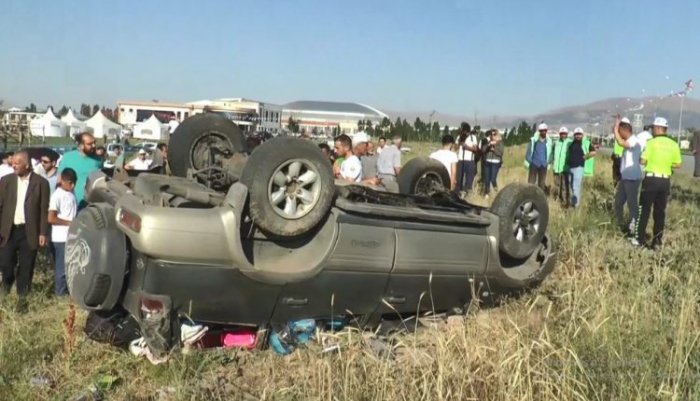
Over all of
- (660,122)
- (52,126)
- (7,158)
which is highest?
(660,122)

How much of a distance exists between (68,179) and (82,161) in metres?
0.90

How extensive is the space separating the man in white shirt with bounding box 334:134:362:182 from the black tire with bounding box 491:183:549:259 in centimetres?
357

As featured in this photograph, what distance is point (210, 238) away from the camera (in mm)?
4121

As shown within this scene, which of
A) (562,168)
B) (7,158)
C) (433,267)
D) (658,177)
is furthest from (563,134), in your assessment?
(7,158)

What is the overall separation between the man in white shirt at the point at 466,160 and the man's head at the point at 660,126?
5150 mm

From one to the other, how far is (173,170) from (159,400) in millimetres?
2562

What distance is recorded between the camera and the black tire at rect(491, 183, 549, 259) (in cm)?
531

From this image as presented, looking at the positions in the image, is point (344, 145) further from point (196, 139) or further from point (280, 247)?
point (280, 247)

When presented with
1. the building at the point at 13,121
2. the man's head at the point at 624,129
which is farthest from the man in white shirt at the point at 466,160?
the building at the point at 13,121

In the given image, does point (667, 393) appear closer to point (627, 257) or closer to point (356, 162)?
point (627, 257)

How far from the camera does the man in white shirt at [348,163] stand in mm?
8938

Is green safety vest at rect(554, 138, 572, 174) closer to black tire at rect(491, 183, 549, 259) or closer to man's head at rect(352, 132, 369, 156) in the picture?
man's head at rect(352, 132, 369, 156)

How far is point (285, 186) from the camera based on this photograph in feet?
14.6

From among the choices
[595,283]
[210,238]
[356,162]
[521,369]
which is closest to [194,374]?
[210,238]
